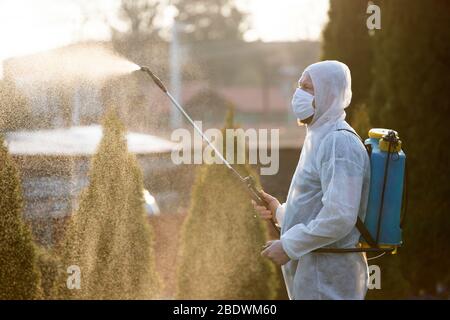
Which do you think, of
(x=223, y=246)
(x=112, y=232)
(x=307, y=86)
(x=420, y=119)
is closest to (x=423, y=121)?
(x=420, y=119)

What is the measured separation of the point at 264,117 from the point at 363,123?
44085 mm

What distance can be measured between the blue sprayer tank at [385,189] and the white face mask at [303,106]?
0.32 m

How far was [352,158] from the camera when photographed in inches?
161

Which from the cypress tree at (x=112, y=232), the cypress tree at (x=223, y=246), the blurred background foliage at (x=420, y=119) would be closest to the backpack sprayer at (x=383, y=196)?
the cypress tree at (x=112, y=232)

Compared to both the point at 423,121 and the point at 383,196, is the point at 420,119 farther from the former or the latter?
the point at 383,196

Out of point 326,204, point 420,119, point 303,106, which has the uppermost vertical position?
point 303,106

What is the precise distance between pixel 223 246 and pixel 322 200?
3.63 meters

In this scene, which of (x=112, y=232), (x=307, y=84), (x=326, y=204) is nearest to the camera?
(x=326, y=204)

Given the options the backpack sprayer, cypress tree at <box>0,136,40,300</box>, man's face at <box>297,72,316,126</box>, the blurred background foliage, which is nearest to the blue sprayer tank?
the backpack sprayer

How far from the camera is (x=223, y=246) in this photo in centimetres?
Answer: 764

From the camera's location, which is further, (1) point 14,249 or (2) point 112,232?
(2) point 112,232

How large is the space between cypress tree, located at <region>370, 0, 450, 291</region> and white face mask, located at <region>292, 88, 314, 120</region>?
4029mm

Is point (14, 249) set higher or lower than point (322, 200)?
lower

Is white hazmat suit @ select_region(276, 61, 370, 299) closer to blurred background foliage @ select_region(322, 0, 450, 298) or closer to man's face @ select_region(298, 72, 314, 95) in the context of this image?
man's face @ select_region(298, 72, 314, 95)
